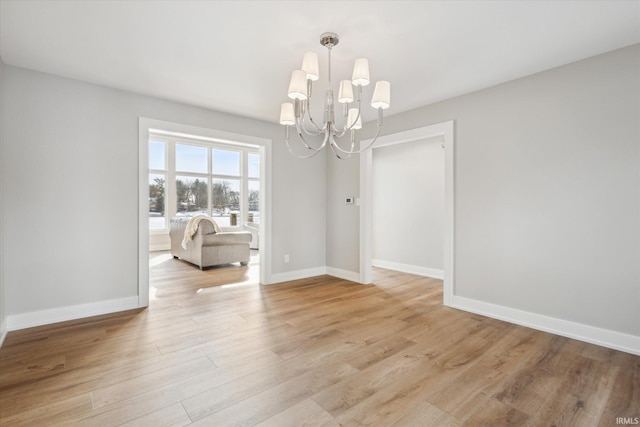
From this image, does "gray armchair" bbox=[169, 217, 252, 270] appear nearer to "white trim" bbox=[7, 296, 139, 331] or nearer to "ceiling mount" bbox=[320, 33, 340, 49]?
"white trim" bbox=[7, 296, 139, 331]

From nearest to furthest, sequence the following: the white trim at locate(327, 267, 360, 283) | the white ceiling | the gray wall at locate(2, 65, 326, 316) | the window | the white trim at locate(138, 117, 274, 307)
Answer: the white ceiling < the gray wall at locate(2, 65, 326, 316) < the white trim at locate(138, 117, 274, 307) < the white trim at locate(327, 267, 360, 283) < the window

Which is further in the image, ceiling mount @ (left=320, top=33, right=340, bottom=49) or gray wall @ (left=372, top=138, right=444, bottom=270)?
gray wall @ (left=372, top=138, right=444, bottom=270)

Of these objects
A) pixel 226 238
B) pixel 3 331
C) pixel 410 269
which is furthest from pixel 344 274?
pixel 3 331

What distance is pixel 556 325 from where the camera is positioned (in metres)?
2.75

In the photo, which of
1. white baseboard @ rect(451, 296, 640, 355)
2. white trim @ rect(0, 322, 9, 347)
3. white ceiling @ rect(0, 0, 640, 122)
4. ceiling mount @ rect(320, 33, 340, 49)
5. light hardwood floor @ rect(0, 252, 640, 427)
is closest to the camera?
light hardwood floor @ rect(0, 252, 640, 427)

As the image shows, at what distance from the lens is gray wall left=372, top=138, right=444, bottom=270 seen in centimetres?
495

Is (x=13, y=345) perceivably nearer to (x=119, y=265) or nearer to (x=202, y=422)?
(x=119, y=265)

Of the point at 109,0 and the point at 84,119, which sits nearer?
the point at 109,0

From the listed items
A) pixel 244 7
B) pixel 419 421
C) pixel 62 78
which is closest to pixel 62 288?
pixel 62 78

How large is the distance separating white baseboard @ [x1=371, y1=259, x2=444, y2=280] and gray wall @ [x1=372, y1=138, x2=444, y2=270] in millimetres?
52

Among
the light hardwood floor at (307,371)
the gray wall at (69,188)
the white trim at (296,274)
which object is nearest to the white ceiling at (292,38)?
the gray wall at (69,188)

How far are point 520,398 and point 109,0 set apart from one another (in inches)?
136

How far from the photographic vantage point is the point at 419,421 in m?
1.61

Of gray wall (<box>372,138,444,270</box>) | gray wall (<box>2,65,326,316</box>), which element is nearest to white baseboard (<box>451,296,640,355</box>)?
gray wall (<box>372,138,444,270</box>)
